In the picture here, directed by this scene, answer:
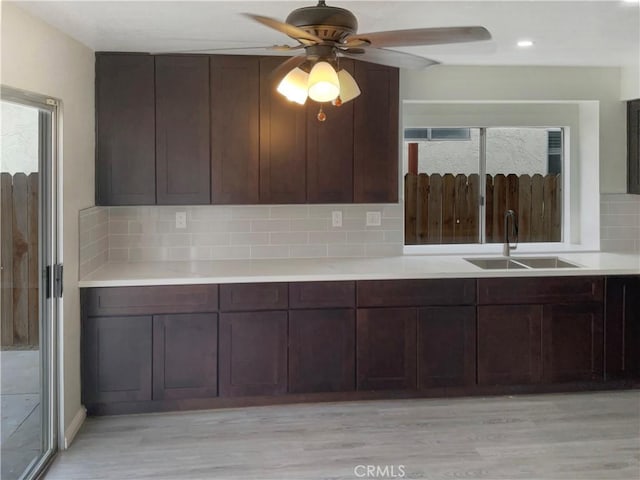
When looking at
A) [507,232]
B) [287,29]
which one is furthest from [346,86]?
[507,232]

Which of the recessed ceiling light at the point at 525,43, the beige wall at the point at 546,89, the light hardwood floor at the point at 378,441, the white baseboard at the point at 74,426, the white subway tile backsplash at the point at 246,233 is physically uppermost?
the recessed ceiling light at the point at 525,43

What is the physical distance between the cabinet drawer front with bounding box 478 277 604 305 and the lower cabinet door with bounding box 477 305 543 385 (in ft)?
0.19

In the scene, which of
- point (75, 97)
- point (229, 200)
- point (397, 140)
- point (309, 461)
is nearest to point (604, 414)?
point (309, 461)

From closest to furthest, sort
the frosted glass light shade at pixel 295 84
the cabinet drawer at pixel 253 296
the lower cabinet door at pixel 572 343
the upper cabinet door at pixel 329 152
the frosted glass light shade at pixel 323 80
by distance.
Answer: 1. the frosted glass light shade at pixel 323 80
2. the frosted glass light shade at pixel 295 84
3. the cabinet drawer at pixel 253 296
4. the lower cabinet door at pixel 572 343
5. the upper cabinet door at pixel 329 152

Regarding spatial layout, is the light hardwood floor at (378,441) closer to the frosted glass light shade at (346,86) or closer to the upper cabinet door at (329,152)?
the upper cabinet door at (329,152)

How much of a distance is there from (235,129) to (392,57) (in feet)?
5.81

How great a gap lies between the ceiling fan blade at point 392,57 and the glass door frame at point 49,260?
1681mm

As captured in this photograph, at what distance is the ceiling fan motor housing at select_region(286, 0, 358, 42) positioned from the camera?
6.12ft

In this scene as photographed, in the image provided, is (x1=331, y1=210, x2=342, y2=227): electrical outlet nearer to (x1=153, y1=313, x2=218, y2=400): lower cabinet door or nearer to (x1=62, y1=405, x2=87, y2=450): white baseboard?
(x1=153, y1=313, x2=218, y2=400): lower cabinet door

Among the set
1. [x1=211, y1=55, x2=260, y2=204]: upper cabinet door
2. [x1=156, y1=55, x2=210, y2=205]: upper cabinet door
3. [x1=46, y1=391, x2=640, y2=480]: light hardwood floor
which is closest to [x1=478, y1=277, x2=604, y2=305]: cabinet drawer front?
[x1=46, y1=391, x2=640, y2=480]: light hardwood floor

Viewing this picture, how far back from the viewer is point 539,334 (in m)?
3.75

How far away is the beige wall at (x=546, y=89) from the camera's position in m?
4.23

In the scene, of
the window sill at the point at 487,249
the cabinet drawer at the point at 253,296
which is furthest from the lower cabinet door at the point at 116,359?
the window sill at the point at 487,249
